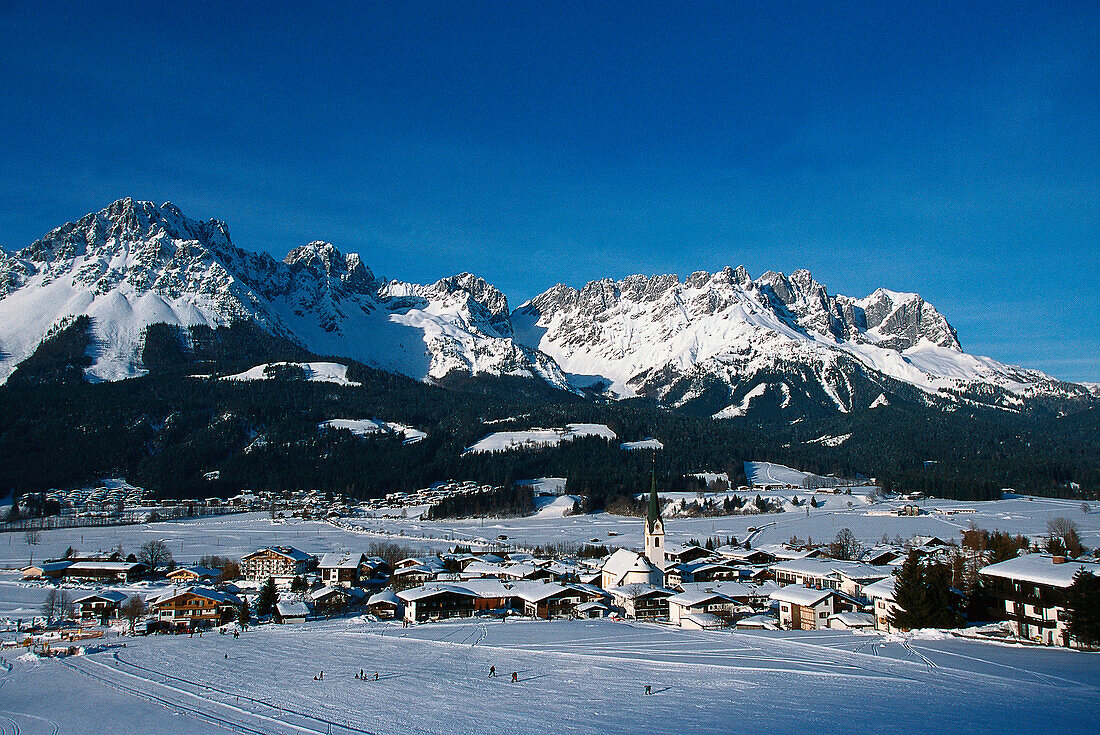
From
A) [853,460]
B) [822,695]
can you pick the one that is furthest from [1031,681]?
[853,460]

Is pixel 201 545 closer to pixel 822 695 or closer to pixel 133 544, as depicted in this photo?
pixel 133 544

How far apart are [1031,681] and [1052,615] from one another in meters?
9.88

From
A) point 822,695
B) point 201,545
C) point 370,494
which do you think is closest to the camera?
point 822,695

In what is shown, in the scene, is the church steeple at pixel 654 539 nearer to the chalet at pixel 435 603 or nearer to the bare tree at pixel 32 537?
the chalet at pixel 435 603

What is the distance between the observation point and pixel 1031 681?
27953 millimetres

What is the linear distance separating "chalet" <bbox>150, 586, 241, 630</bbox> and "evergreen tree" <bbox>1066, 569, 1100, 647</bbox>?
1729 inches

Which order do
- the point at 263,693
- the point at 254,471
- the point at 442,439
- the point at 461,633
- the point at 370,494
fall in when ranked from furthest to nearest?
the point at 442,439
the point at 254,471
the point at 370,494
the point at 461,633
the point at 263,693

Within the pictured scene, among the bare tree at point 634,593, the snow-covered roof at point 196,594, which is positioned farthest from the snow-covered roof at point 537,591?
the snow-covered roof at point 196,594

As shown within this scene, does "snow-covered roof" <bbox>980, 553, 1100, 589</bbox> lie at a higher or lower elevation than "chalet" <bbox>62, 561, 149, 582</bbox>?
higher

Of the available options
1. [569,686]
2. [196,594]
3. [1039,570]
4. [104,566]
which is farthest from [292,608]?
[1039,570]

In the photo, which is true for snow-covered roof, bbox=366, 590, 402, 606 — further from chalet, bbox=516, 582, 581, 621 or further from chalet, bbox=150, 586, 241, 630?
chalet, bbox=150, 586, 241, 630

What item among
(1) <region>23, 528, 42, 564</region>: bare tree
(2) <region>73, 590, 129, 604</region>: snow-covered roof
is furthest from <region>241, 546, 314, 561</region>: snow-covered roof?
(1) <region>23, 528, 42, 564</region>: bare tree

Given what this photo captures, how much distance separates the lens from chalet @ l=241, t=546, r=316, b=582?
235 feet

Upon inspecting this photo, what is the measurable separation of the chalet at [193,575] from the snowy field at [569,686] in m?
23.8
